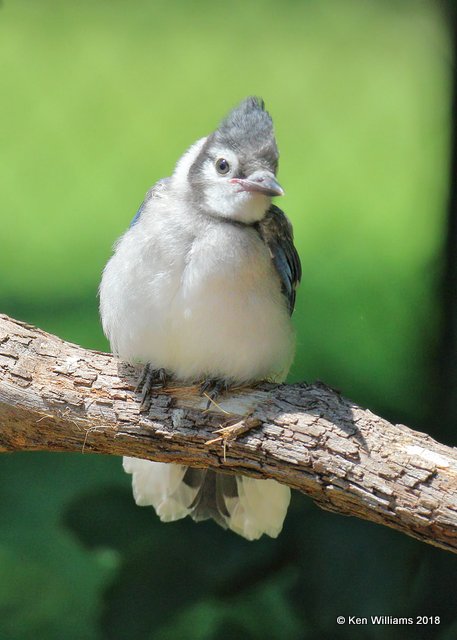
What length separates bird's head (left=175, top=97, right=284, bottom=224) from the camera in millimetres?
2412

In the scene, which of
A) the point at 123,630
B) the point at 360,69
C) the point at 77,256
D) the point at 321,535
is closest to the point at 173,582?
the point at 123,630

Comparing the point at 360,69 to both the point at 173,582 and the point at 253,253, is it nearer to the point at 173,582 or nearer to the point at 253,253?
the point at 253,253

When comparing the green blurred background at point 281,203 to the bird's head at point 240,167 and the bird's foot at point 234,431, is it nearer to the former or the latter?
the bird's head at point 240,167

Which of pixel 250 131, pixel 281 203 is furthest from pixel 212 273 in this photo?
pixel 281 203

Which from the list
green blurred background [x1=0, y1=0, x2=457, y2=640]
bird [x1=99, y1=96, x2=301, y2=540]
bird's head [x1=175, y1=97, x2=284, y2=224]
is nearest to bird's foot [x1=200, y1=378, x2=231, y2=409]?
bird [x1=99, y1=96, x2=301, y2=540]

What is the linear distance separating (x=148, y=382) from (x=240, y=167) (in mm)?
697

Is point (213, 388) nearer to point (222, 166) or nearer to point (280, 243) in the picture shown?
point (280, 243)

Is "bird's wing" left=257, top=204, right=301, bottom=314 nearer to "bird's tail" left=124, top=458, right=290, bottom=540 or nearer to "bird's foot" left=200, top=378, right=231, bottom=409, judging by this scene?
"bird's foot" left=200, top=378, right=231, bottom=409

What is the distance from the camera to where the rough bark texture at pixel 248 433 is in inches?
81.7

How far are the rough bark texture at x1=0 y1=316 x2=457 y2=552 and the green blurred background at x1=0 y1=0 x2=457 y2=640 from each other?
959mm

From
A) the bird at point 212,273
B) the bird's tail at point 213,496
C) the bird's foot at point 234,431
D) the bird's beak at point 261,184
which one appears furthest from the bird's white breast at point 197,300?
the bird's tail at point 213,496

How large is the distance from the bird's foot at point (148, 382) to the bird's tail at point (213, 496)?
1.76ft

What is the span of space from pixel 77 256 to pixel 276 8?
1.38 metres

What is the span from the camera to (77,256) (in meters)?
3.40
